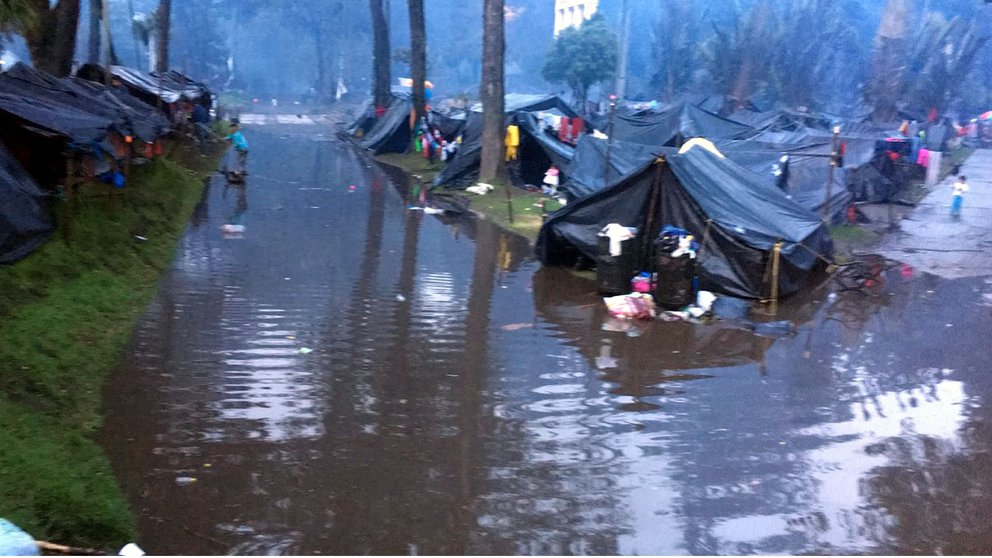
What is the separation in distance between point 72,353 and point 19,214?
2.89 meters

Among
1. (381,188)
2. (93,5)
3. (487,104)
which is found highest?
(93,5)

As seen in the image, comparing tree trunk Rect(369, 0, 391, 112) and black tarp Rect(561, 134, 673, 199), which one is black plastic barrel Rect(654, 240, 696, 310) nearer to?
black tarp Rect(561, 134, 673, 199)

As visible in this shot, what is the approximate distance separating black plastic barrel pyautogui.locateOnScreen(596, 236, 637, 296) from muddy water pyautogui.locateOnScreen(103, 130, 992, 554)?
1.12 feet

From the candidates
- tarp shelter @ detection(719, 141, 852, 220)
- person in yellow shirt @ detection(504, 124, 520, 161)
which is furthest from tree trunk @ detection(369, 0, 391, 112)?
tarp shelter @ detection(719, 141, 852, 220)

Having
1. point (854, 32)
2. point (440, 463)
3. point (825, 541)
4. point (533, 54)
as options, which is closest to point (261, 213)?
point (440, 463)

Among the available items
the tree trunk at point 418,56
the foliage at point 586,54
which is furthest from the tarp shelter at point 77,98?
the foliage at point 586,54

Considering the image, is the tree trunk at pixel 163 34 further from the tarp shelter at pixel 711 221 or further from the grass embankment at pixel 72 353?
the tarp shelter at pixel 711 221

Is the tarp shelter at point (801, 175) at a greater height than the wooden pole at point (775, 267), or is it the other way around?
the tarp shelter at point (801, 175)

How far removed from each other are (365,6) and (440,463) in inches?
3000

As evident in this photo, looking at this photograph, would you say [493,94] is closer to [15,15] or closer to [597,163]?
[597,163]

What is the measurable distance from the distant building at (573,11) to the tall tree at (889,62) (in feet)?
74.8

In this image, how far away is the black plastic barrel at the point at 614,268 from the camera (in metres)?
12.4

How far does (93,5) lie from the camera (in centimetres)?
3366

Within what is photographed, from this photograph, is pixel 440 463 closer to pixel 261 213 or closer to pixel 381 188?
pixel 261 213
